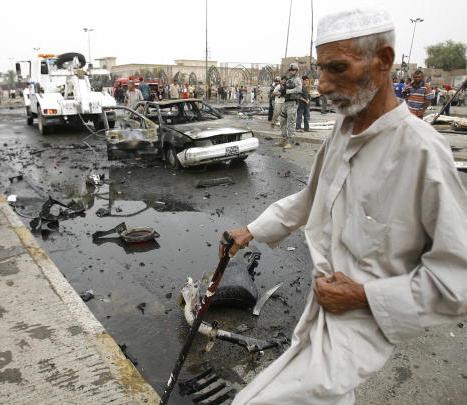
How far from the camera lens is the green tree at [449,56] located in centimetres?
7831

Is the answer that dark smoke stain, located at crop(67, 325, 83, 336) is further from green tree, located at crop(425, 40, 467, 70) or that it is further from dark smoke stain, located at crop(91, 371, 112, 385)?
green tree, located at crop(425, 40, 467, 70)

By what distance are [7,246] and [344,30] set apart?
498cm

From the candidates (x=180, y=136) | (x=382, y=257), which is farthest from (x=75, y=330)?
(x=180, y=136)

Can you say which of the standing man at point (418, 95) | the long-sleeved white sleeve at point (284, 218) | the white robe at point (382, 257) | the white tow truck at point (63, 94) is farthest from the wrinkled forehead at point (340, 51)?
the white tow truck at point (63, 94)

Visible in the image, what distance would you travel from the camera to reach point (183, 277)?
470cm

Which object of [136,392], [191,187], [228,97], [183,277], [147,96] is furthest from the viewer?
[228,97]

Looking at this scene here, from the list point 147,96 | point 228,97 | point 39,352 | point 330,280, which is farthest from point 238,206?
point 228,97

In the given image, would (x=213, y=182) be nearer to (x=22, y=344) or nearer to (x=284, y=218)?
(x=22, y=344)

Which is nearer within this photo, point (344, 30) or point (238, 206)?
point (344, 30)

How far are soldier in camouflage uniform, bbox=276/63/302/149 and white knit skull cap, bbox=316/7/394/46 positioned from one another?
34.9 ft

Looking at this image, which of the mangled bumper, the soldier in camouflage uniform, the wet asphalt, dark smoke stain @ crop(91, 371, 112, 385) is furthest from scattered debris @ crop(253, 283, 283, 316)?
the soldier in camouflage uniform

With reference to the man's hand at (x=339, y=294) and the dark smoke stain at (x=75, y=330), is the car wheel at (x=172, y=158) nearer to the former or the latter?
the dark smoke stain at (x=75, y=330)

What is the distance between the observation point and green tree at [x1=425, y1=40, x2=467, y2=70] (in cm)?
7831

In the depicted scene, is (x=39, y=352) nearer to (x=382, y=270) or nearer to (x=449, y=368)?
(x=382, y=270)
